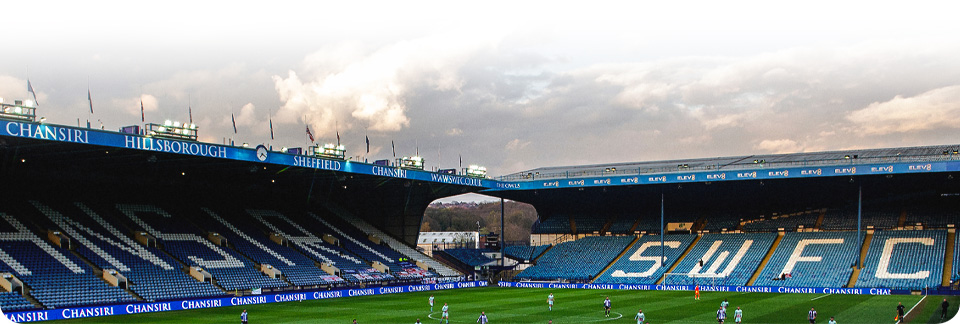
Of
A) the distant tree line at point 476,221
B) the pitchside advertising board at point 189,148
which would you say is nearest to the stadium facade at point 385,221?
the pitchside advertising board at point 189,148

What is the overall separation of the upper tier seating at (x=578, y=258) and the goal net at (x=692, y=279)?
6.34 m

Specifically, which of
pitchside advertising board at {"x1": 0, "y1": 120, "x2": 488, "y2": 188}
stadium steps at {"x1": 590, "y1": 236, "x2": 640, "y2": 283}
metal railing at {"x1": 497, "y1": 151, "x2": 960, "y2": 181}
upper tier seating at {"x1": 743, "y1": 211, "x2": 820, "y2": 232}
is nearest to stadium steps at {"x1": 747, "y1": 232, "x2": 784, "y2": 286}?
upper tier seating at {"x1": 743, "y1": 211, "x2": 820, "y2": 232}

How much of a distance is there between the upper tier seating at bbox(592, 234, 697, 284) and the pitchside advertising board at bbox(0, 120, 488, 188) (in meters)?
15.9

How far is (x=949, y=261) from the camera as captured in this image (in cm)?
5688

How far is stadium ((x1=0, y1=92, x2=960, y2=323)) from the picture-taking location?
42.8 m

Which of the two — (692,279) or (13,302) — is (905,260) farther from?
(13,302)

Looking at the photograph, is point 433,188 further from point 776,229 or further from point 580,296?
point 776,229

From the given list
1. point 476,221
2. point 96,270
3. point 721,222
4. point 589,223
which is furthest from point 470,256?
point 476,221

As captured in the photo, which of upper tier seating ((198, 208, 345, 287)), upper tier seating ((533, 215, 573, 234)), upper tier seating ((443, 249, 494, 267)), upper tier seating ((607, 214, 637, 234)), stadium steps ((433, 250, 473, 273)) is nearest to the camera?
upper tier seating ((198, 208, 345, 287))

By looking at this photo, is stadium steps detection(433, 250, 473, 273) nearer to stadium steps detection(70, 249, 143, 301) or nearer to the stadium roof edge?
the stadium roof edge

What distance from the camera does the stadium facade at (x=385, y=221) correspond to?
4562 cm

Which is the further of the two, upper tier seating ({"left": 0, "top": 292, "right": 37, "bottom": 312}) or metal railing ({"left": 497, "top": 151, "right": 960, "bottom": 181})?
metal railing ({"left": 497, "top": 151, "right": 960, "bottom": 181})

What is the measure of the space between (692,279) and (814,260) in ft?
29.5

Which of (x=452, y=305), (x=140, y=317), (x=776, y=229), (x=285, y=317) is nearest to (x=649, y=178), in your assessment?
(x=776, y=229)
